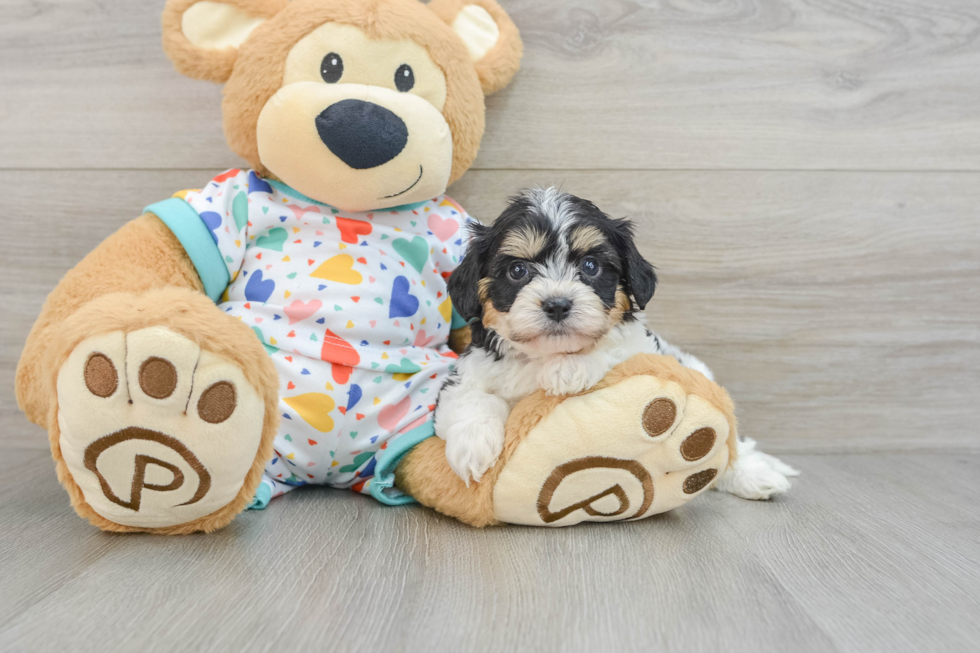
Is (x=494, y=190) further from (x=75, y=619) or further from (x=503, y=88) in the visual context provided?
(x=75, y=619)

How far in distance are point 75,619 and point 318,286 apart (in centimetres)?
82

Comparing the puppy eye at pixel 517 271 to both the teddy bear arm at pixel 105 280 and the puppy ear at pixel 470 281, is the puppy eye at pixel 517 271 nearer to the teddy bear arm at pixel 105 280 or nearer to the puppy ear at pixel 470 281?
the puppy ear at pixel 470 281

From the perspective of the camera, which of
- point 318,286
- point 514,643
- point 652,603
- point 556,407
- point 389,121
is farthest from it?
point 318,286

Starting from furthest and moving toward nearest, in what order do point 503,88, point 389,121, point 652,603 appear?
1. point 503,88
2. point 389,121
3. point 652,603

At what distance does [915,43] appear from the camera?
2.02m

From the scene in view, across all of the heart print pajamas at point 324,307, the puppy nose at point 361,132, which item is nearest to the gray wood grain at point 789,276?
the heart print pajamas at point 324,307

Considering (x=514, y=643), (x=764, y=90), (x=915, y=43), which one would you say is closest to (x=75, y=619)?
(x=514, y=643)

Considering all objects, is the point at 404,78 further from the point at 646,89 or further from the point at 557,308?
the point at 646,89

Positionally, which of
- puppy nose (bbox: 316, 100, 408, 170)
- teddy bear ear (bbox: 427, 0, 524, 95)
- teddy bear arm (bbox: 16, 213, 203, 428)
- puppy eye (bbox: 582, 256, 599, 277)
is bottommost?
teddy bear arm (bbox: 16, 213, 203, 428)

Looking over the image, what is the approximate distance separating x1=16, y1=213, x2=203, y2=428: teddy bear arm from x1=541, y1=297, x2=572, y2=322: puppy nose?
2.81ft

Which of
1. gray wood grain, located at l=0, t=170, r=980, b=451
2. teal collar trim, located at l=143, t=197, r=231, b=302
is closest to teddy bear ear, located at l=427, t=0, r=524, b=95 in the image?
gray wood grain, located at l=0, t=170, r=980, b=451

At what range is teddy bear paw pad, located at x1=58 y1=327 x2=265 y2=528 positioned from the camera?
45.8 inches

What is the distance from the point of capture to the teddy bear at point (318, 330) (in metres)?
1.21

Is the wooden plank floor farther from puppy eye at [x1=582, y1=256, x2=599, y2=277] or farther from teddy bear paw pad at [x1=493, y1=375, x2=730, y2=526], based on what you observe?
puppy eye at [x1=582, y1=256, x2=599, y2=277]
